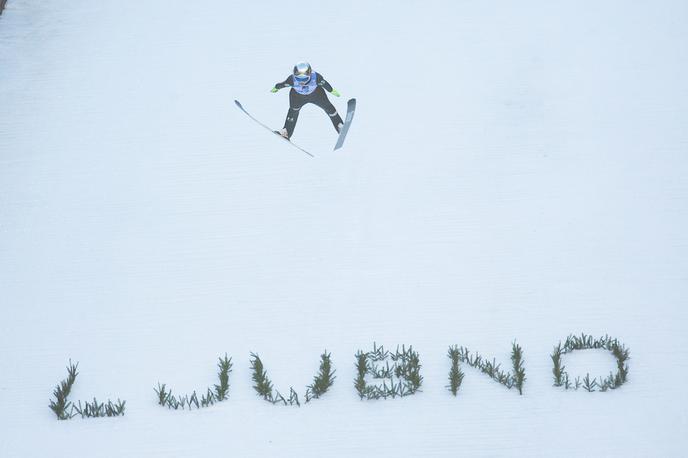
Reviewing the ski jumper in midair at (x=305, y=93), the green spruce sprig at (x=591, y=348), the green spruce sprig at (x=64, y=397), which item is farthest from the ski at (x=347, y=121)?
the green spruce sprig at (x=64, y=397)

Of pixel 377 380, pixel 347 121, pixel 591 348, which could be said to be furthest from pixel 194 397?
pixel 347 121

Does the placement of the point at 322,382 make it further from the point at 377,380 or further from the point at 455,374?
the point at 455,374

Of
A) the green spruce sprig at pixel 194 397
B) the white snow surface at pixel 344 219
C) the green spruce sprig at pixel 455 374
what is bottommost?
the green spruce sprig at pixel 194 397

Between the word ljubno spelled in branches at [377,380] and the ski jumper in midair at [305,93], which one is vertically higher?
the ski jumper in midair at [305,93]

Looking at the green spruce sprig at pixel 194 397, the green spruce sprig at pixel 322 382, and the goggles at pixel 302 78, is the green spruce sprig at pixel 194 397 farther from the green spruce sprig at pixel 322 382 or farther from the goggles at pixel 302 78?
the goggles at pixel 302 78

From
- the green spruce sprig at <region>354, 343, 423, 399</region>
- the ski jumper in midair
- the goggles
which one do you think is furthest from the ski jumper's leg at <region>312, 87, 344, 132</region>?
the green spruce sprig at <region>354, 343, 423, 399</region>

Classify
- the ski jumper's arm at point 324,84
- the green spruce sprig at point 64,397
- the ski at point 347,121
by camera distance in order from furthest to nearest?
the ski at point 347,121 → the ski jumper's arm at point 324,84 → the green spruce sprig at point 64,397
